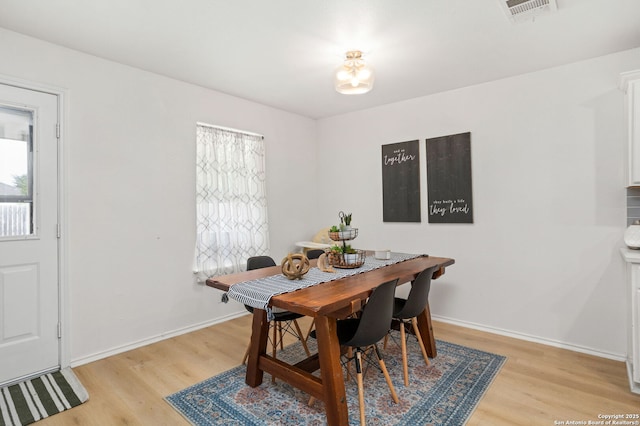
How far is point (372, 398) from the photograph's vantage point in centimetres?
221

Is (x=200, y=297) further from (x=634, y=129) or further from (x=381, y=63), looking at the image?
(x=634, y=129)

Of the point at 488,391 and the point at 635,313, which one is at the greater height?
the point at 635,313

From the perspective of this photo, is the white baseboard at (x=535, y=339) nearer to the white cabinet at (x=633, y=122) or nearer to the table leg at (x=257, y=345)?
the white cabinet at (x=633, y=122)

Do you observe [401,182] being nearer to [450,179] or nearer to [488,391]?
[450,179]

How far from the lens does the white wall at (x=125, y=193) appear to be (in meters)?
2.72

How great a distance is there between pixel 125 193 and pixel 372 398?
2.64 meters

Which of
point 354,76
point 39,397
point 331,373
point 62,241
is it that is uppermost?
point 354,76

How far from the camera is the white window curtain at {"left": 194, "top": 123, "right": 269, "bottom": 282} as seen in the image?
3.58 metres

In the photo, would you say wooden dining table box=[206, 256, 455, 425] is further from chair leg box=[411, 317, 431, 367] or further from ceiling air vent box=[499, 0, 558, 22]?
ceiling air vent box=[499, 0, 558, 22]

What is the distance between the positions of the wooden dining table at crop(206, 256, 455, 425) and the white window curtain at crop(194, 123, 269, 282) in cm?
129

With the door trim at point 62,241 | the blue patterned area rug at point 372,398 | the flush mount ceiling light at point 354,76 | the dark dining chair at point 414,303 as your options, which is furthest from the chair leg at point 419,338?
the door trim at point 62,241


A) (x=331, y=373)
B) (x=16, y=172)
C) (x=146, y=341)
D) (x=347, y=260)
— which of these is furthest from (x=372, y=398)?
(x=16, y=172)

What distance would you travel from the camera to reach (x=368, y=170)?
172 inches

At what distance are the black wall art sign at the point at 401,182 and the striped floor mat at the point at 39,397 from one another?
10.9 ft
